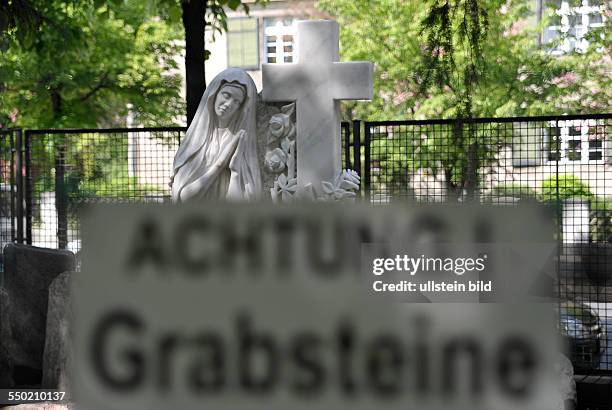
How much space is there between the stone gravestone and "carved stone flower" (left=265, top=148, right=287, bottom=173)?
2.24m

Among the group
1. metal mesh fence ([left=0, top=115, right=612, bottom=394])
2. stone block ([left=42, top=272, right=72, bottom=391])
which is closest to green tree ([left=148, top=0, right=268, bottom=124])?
metal mesh fence ([left=0, top=115, right=612, bottom=394])

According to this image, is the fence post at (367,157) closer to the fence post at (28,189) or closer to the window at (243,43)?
the fence post at (28,189)

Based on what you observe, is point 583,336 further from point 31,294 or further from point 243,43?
point 243,43

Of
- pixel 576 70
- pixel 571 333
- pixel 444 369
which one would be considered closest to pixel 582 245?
pixel 571 333

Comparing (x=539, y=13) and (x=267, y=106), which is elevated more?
(x=539, y=13)

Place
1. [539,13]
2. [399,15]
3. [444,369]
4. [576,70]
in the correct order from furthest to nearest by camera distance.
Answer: [539,13] → [399,15] → [576,70] → [444,369]

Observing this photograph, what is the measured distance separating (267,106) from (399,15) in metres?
12.0

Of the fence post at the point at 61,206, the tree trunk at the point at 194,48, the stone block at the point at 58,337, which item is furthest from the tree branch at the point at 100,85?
the stone block at the point at 58,337

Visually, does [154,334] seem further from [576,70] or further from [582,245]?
[576,70]

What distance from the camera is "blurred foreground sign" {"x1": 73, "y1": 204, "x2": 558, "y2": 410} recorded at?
2.64 metres

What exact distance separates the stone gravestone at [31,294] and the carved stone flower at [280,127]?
232cm

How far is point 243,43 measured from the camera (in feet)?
99.2

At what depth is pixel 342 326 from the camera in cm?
271

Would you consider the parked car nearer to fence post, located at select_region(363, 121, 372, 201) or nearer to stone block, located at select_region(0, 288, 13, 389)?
fence post, located at select_region(363, 121, 372, 201)
